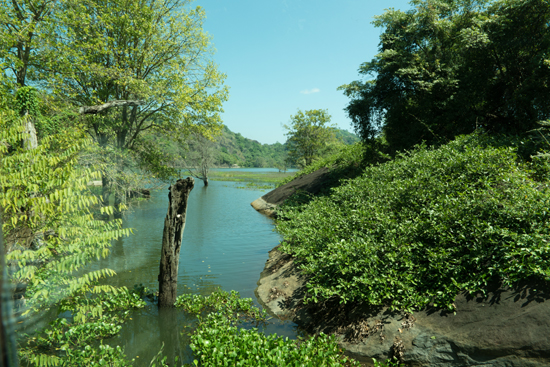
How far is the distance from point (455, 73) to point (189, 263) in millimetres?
14939

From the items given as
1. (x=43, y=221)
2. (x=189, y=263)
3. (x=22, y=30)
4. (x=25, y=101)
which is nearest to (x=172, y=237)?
(x=43, y=221)

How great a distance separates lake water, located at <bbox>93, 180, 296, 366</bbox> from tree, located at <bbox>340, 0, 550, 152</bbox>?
9.78 meters

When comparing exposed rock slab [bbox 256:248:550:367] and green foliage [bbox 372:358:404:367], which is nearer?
exposed rock slab [bbox 256:248:550:367]

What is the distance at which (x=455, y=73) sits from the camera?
14.0 m

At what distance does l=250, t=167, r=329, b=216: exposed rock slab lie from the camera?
23516 mm

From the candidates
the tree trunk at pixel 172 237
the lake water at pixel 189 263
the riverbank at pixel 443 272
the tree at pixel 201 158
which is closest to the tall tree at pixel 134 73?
the lake water at pixel 189 263

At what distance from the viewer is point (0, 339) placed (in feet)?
2.68

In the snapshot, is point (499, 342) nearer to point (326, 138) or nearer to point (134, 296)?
point (134, 296)

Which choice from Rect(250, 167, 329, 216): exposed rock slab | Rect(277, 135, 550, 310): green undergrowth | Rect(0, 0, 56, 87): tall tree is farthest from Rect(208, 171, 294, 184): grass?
Rect(277, 135, 550, 310): green undergrowth

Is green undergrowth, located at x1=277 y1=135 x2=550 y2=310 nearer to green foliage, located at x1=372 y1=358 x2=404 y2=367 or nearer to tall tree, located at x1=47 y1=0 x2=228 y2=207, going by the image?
green foliage, located at x1=372 y1=358 x2=404 y2=367

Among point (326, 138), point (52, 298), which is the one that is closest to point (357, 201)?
point (52, 298)

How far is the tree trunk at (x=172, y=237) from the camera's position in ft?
30.0

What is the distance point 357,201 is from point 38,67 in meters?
17.5

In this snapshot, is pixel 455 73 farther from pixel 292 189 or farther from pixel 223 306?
pixel 292 189
